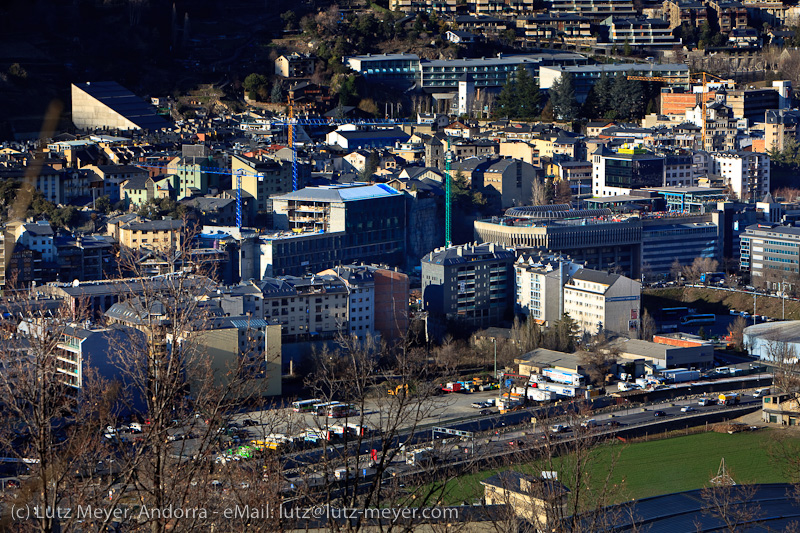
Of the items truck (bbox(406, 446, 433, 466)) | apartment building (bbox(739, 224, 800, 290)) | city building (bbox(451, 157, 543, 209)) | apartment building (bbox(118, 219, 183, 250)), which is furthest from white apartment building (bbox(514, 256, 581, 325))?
truck (bbox(406, 446, 433, 466))

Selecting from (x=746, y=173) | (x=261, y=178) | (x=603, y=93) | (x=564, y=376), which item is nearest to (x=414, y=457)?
(x=564, y=376)

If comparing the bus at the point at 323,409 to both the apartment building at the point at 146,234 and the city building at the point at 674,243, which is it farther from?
the city building at the point at 674,243

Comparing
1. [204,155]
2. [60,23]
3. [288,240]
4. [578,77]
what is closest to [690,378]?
[288,240]

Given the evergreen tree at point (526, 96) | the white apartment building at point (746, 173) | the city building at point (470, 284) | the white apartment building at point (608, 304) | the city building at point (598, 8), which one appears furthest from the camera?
the city building at point (598, 8)

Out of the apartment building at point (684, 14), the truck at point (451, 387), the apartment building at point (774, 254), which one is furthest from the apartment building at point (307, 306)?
the apartment building at point (684, 14)

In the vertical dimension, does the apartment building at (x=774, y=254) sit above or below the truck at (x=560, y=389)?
above

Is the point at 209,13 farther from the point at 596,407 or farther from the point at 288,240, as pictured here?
the point at 596,407

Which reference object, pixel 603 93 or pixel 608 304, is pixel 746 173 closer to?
pixel 603 93
